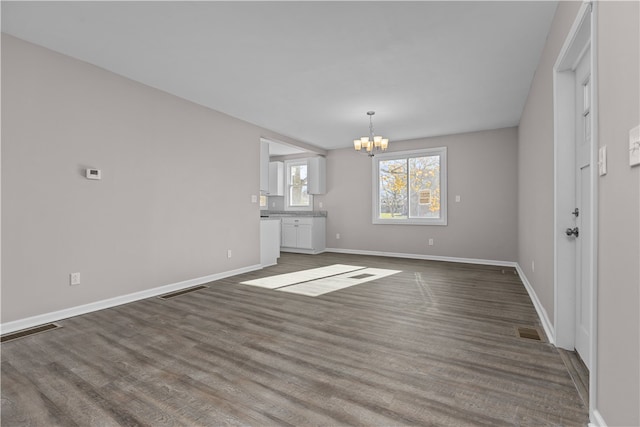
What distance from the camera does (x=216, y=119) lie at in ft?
15.5

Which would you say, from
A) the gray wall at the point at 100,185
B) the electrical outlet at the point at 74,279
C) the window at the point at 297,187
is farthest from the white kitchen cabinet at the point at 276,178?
the electrical outlet at the point at 74,279

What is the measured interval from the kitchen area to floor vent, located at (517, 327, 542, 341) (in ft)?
15.2

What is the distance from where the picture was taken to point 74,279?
3119 mm

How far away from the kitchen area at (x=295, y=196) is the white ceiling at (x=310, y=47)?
9.40 ft

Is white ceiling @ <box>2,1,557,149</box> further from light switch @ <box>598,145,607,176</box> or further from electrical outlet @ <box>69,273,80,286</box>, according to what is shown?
electrical outlet @ <box>69,273,80,286</box>

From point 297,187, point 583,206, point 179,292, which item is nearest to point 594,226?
point 583,206

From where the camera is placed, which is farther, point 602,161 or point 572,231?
point 572,231

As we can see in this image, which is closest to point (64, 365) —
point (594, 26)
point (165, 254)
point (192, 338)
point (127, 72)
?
point (192, 338)

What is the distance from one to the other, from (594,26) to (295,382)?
2.37m

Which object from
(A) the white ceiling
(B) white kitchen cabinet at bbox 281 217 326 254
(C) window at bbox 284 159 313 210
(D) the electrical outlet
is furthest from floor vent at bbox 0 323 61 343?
(C) window at bbox 284 159 313 210

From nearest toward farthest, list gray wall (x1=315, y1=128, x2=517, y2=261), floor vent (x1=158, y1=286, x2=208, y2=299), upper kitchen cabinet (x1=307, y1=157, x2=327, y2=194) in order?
floor vent (x1=158, y1=286, x2=208, y2=299) → gray wall (x1=315, y1=128, x2=517, y2=261) → upper kitchen cabinet (x1=307, y1=157, x2=327, y2=194)

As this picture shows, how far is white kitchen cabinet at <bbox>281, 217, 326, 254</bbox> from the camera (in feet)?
24.2

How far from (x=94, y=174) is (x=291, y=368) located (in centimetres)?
285

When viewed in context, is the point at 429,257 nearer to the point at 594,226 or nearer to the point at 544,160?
the point at 544,160
